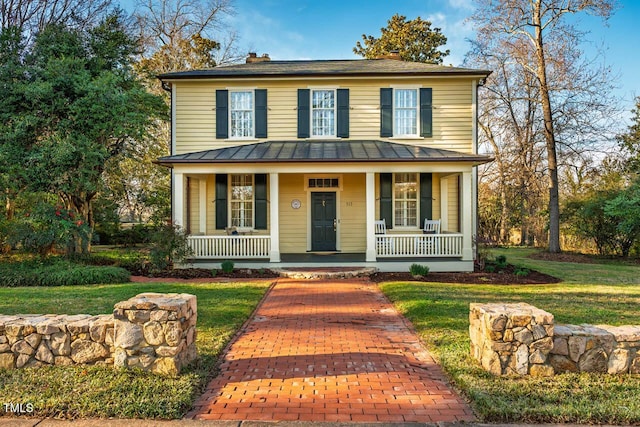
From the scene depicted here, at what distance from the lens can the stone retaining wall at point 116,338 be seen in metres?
4.05

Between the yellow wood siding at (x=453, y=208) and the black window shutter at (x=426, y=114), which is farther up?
the black window shutter at (x=426, y=114)

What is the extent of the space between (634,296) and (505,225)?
666 inches

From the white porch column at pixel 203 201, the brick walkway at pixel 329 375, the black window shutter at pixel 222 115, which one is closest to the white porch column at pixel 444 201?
the black window shutter at pixel 222 115

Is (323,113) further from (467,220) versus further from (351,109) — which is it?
(467,220)

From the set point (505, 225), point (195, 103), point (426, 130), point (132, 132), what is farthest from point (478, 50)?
point (132, 132)

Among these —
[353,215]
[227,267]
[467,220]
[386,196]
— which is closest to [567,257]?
[467,220]

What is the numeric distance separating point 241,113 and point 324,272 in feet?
20.2

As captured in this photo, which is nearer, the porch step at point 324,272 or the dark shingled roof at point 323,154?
the porch step at point 324,272

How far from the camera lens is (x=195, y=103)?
544 inches

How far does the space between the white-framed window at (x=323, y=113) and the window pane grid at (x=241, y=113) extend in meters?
2.02

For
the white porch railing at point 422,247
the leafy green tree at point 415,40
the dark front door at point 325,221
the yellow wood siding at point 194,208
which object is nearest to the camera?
the white porch railing at point 422,247

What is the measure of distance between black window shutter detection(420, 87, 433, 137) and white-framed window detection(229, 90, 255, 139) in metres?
5.41

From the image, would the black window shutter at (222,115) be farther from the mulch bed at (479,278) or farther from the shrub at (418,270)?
the shrub at (418,270)

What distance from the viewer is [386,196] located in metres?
13.6
